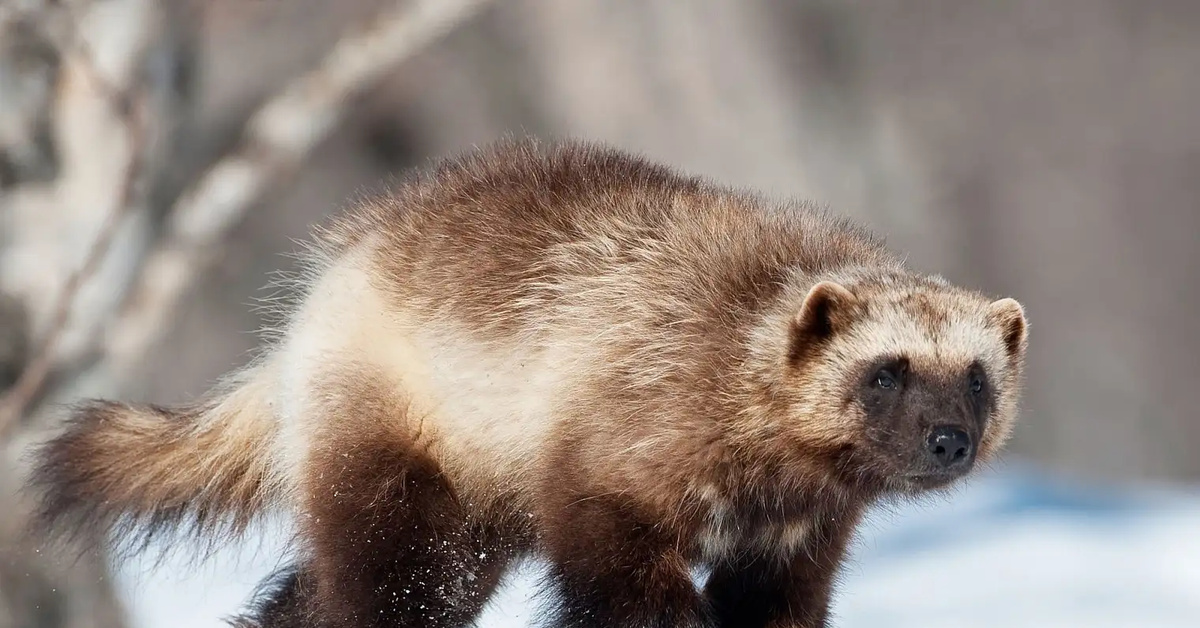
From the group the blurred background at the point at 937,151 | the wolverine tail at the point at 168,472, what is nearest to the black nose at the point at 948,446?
the wolverine tail at the point at 168,472

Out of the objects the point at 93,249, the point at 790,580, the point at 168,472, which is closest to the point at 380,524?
the point at 168,472

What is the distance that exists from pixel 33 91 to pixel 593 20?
5.88 meters

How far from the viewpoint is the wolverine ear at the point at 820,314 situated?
12.0ft

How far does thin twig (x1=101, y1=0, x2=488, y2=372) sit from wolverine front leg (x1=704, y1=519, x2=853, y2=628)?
3818mm

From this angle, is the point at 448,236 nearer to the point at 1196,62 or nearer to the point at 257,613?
the point at 257,613

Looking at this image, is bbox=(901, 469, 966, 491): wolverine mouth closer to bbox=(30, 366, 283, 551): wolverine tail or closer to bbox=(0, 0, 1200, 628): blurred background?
bbox=(30, 366, 283, 551): wolverine tail

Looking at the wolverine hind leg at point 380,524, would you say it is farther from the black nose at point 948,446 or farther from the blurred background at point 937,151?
the blurred background at point 937,151

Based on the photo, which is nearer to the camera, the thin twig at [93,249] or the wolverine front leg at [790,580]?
the wolverine front leg at [790,580]

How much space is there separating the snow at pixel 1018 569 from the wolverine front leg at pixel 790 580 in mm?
3121

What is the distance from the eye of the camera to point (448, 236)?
4.11 metres

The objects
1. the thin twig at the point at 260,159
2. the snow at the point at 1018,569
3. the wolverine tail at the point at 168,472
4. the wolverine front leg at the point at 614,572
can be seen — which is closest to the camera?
the wolverine front leg at the point at 614,572

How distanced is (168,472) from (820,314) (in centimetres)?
196

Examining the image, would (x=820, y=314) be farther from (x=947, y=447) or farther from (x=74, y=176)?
(x=74, y=176)

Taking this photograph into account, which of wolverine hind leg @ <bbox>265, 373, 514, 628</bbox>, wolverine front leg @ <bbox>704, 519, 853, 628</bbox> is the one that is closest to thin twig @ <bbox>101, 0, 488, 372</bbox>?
wolverine hind leg @ <bbox>265, 373, 514, 628</bbox>
